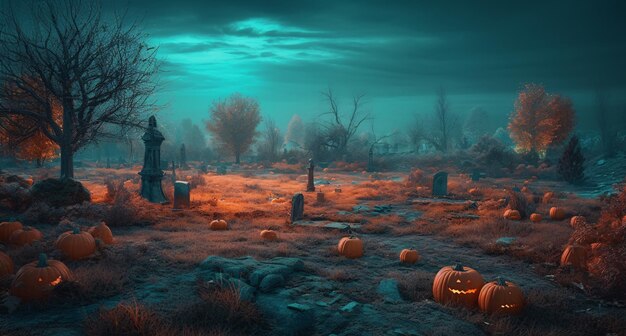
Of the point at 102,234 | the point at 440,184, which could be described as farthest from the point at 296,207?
the point at 440,184

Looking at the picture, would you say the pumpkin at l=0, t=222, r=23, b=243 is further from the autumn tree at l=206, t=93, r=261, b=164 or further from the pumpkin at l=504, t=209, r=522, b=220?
the autumn tree at l=206, t=93, r=261, b=164

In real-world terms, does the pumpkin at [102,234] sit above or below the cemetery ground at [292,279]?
above

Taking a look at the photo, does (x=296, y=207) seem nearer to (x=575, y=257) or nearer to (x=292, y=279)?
(x=292, y=279)

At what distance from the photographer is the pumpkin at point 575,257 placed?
8414 millimetres

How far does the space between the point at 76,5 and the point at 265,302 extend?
1594cm

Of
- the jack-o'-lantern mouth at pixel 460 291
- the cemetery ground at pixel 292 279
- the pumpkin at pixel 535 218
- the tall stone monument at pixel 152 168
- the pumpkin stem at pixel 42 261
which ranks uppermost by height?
the tall stone monument at pixel 152 168

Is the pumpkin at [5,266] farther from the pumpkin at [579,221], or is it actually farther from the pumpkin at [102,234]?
the pumpkin at [579,221]

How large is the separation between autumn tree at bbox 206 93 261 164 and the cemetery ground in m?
43.7

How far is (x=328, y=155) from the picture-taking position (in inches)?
2173

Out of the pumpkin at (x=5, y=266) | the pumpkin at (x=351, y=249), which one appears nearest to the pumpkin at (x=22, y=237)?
the pumpkin at (x=5, y=266)

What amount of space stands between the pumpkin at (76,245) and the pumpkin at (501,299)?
25.1ft

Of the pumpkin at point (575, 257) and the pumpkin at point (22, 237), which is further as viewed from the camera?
the pumpkin at point (22, 237)

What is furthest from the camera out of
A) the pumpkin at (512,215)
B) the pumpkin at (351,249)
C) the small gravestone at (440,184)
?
the small gravestone at (440,184)

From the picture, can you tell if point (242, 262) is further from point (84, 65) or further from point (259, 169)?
point (259, 169)
